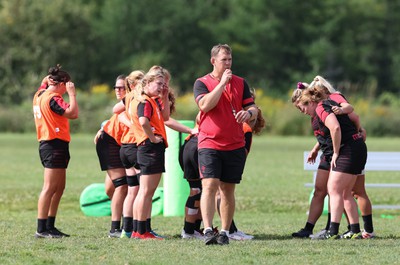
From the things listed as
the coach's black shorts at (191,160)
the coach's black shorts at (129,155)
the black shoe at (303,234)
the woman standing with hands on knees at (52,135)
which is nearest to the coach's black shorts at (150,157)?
the coach's black shorts at (129,155)

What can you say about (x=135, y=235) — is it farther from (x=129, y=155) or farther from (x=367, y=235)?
(x=367, y=235)

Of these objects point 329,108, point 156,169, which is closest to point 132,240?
point 156,169

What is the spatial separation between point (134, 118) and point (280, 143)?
29.1 metres

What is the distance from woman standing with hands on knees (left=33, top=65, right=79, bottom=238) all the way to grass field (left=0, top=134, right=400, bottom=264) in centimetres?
34

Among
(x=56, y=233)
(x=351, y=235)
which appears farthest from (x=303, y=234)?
(x=56, y=233)

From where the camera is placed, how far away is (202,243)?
10.2 m

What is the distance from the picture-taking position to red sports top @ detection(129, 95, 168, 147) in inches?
417

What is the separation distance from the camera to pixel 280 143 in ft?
130

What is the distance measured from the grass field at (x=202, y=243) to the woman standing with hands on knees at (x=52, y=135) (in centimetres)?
34

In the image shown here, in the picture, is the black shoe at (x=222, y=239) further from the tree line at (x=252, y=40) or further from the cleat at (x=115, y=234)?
the tree line at (x=252, y=40)

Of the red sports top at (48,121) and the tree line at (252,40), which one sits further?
the tree line at (252,40)

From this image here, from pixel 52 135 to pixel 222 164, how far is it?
6.21ft

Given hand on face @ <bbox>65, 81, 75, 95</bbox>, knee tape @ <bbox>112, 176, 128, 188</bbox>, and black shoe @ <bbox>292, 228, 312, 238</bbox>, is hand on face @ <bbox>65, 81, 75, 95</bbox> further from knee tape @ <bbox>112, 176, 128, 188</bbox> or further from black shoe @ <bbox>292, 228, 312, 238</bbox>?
black shoe @ <bbox>292, 228, 312, 238</bbox>

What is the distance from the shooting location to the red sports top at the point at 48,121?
35.9ft
